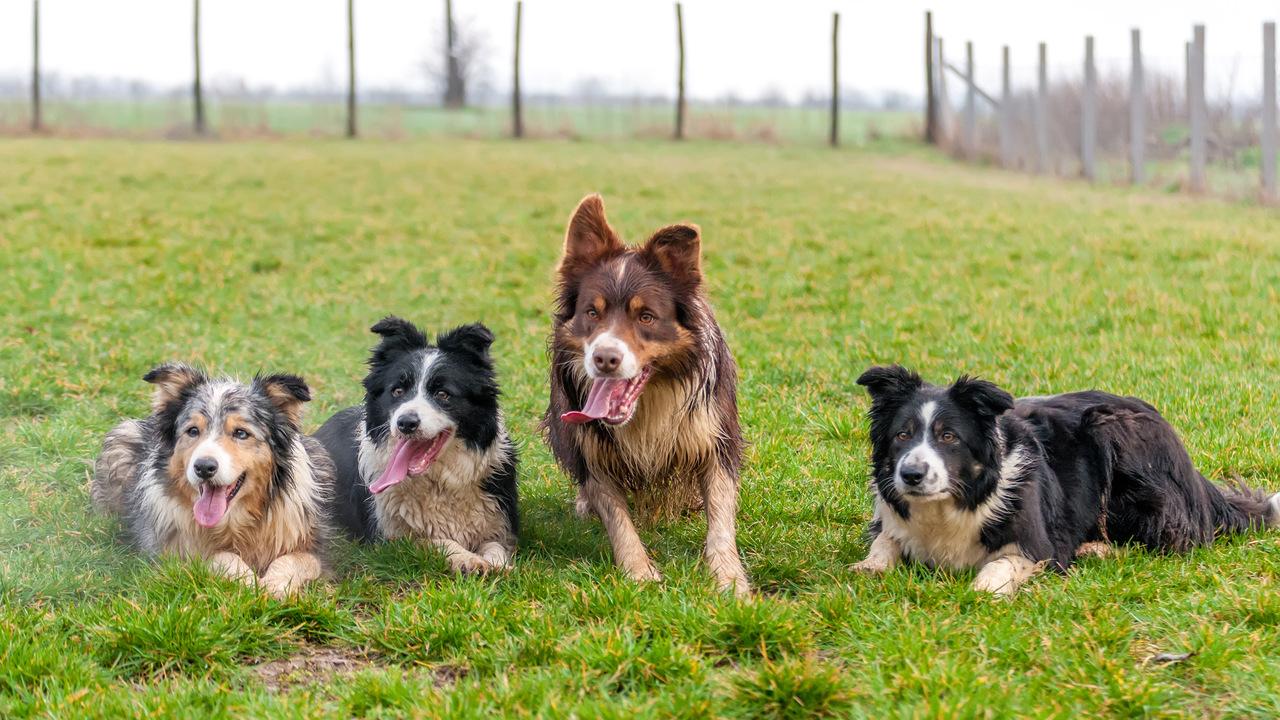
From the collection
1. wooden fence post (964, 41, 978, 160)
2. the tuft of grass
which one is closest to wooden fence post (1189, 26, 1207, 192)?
wooden fence post (964, 41, 978, 160)

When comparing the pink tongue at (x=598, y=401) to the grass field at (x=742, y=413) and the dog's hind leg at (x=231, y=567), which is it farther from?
the dog's hind leg at (x=231, y=567)

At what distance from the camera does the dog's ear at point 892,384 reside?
5266 mm

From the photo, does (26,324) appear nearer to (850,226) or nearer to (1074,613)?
(1074,613)

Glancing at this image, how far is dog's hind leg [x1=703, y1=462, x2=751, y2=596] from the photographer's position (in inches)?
209

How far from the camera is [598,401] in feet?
17.9

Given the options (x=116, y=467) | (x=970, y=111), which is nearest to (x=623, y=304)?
(x=116, y=467)

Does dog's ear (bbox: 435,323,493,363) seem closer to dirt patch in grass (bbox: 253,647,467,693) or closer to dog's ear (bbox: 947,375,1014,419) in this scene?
dirt patch in grass (bbox: 253,647,467,693)

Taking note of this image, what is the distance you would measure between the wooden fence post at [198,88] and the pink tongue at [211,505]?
109 feet

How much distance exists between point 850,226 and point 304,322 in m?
8.49

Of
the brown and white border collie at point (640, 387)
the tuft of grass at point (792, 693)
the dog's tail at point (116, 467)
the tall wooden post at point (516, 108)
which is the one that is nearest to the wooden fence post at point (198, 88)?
the tall wooden post at point (516, 108)

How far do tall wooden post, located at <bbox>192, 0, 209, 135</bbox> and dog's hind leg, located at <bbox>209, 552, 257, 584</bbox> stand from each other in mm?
33075

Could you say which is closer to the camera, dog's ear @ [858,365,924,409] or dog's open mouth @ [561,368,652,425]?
dog's ear @ [858,365,924,409]

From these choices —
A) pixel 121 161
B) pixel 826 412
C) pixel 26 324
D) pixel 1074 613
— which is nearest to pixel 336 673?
pixel 1074 613

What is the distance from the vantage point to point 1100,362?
30.6ft
